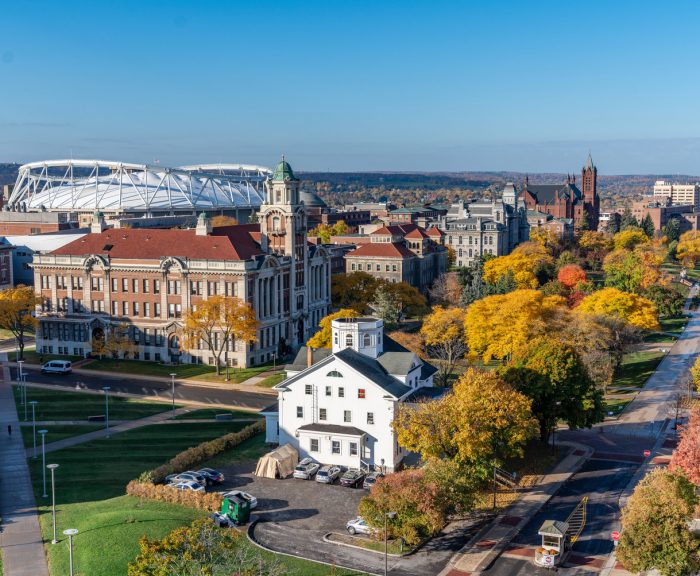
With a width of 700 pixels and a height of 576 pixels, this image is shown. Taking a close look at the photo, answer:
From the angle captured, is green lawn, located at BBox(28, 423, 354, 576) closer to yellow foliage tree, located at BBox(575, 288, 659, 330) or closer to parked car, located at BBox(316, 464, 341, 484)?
parked car, located at BBox(316, 464, 341, 484)

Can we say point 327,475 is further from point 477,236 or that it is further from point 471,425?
point 477,236

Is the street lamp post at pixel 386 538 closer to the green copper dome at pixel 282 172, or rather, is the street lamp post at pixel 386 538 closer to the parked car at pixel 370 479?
the parked car at pixel 370 479

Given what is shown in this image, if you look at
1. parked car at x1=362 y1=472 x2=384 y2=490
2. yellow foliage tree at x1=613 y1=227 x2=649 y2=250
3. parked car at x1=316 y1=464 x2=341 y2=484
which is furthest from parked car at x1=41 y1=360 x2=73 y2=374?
yellow foliage tree at x1=613 y1=227 x2=649 y2=250

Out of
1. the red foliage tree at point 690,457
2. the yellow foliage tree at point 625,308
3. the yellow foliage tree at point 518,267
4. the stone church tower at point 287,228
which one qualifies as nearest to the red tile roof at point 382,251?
the yellow foliage tree at point 518,267

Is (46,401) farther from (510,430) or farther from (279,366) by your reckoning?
(510,430)

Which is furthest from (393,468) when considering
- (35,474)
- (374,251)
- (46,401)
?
(374,251)

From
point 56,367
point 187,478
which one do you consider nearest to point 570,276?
point 56,367

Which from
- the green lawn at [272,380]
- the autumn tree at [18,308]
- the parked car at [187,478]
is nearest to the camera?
the parked car at [187,478]
